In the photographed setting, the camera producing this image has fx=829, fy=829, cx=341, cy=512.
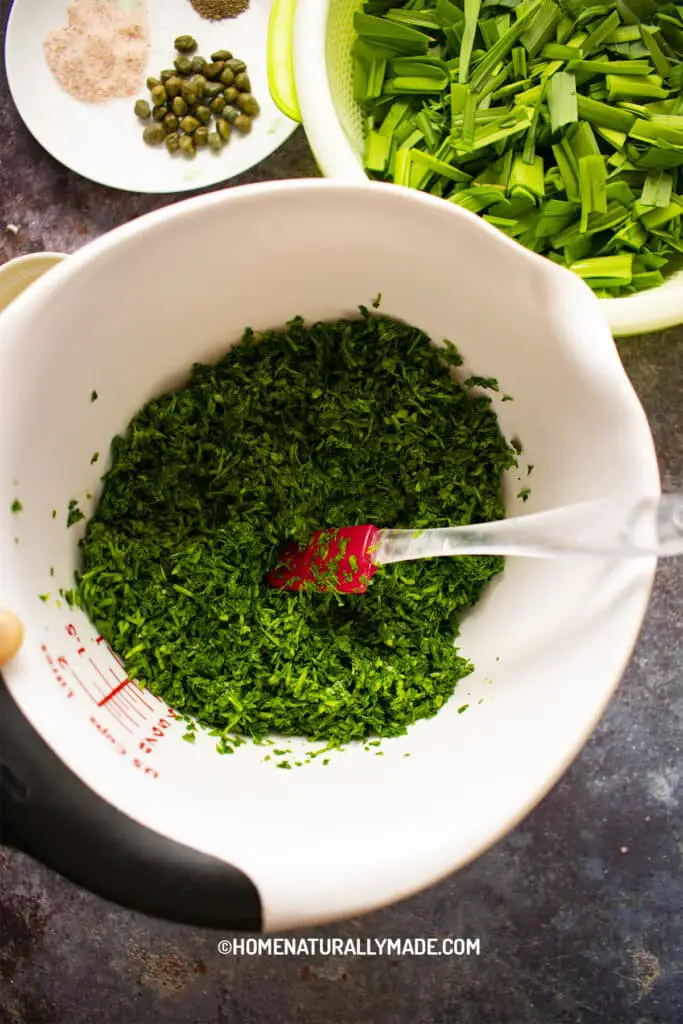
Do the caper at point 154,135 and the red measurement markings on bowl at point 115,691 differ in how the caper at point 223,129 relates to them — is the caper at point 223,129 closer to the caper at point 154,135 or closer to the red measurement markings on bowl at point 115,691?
the caper at point 154,135

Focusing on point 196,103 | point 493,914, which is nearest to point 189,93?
point 196,103

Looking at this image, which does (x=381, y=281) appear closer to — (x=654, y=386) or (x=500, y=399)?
(x=500, y=399)

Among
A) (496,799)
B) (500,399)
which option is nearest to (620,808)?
(496,799)

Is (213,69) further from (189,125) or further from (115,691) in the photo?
(115,691)

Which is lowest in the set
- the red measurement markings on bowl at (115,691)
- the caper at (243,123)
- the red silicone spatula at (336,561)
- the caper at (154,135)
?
the red silicone spatula at (336,561)

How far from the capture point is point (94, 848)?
0.79 m

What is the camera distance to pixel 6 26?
1393mm

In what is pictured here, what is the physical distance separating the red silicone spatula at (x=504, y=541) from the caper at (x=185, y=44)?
0.89 metres

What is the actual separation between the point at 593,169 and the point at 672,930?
3.99 feet

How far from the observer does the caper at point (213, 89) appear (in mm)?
1388

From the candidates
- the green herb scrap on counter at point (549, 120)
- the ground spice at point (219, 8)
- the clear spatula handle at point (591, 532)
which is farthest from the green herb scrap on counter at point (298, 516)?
the ground spice at point (219, 8)

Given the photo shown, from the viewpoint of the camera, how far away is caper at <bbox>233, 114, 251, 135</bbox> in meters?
1.37

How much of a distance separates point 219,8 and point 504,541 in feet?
3.56

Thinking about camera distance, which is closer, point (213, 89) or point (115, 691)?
point (115, 691)
